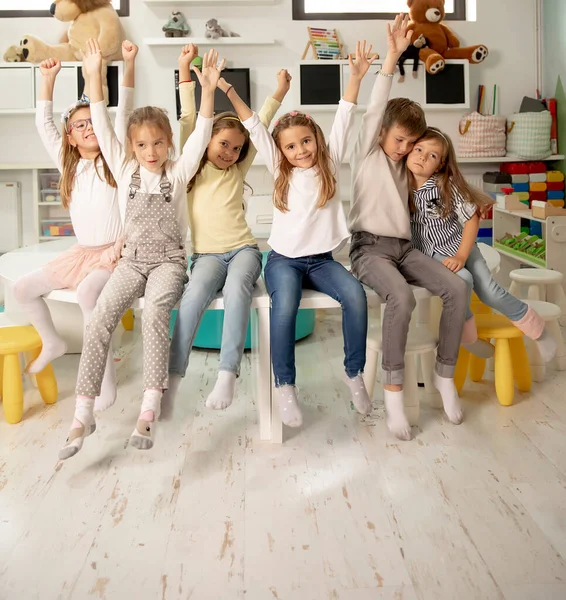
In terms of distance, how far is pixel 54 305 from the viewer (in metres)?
3.15

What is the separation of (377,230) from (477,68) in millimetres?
2797

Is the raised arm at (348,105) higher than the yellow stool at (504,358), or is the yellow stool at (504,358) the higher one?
the raised arm at (348,105)

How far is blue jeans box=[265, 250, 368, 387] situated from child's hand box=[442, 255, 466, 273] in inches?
13.7

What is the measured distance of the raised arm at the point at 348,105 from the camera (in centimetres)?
239

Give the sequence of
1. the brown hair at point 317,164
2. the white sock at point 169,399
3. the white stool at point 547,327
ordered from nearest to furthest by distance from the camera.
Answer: the white sock at point 169,399
the brown hair at point 317,164
the white stool at point 547,327

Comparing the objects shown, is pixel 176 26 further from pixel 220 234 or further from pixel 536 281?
pixel 536 281

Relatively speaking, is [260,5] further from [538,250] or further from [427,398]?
[427,398]

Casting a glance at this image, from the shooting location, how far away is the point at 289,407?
2184 millimetres

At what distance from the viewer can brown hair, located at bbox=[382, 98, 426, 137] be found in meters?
2.47

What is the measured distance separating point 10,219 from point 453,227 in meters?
3.24

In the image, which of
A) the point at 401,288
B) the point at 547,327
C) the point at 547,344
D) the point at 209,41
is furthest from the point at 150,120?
the point at 209,41

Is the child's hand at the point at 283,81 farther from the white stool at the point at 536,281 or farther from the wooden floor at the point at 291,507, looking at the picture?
the white stool at the point at 536,281

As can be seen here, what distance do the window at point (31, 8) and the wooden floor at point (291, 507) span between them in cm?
290

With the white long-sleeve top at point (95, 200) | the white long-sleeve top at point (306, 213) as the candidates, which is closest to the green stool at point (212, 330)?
the white long-sleeve top at point (95, 200)
